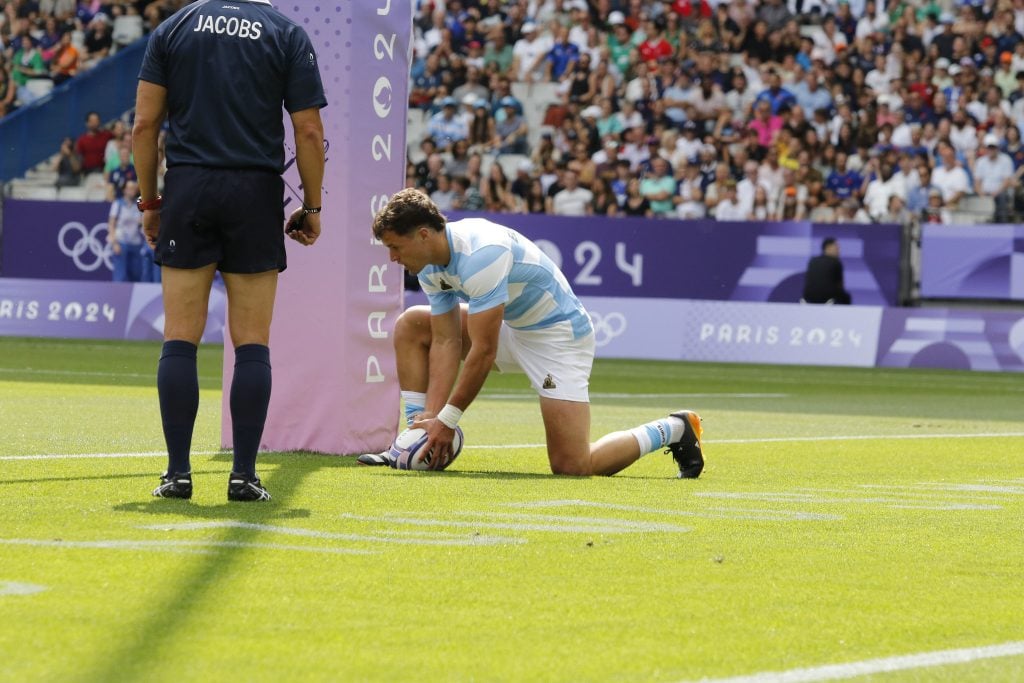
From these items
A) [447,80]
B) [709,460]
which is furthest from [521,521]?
[447,80]

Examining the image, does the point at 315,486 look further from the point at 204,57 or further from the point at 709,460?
the point at 709,460

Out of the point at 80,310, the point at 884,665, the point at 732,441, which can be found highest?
the point at 884,665

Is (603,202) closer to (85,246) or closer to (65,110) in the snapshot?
(85,246)

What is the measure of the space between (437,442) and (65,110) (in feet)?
75.8

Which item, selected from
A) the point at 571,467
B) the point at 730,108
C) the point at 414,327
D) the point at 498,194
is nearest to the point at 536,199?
the point at 498,194

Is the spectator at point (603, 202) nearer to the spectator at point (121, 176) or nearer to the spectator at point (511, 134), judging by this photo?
the spectator at point (511, 134)

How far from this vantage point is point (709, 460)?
1048cm

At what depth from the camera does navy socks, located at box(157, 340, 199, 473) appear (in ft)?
23.5

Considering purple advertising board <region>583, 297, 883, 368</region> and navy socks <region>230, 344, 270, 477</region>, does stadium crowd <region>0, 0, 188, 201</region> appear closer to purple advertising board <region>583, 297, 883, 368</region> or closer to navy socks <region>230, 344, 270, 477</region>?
purple advertising board <region>583, 297, 883, 368</region>

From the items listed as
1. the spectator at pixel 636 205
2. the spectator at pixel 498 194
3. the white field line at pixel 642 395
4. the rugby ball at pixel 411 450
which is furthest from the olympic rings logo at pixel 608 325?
the rugby ball at pixel 411 450

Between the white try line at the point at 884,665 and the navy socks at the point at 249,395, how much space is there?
3.36 meters

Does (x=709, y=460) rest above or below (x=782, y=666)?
below

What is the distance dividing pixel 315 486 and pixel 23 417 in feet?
15.2

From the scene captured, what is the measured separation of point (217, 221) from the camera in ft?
23.6
